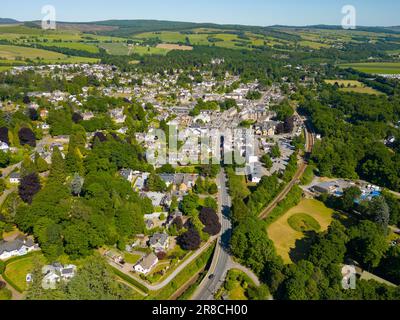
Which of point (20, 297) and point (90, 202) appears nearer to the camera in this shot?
point (20, 297)

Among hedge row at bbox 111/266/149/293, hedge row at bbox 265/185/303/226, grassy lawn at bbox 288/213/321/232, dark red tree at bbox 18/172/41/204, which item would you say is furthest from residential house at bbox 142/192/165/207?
grassy lawn at bbox 288/213/321/232

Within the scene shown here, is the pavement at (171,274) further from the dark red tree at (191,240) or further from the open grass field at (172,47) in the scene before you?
the open grass field at (172,47)

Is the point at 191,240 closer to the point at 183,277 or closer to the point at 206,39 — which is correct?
the point at 183,277

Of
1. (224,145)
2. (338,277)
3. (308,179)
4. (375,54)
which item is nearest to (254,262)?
(338,277)

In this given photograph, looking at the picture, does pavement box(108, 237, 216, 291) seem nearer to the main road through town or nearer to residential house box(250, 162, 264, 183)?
the main road through town

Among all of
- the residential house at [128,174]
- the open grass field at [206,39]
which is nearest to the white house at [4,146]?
the residential house at [128,174]

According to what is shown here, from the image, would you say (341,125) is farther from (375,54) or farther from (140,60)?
(375,54)

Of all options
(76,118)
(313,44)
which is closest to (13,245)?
(76,118)
